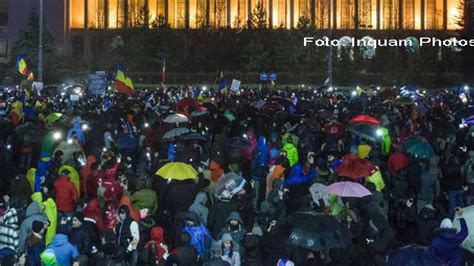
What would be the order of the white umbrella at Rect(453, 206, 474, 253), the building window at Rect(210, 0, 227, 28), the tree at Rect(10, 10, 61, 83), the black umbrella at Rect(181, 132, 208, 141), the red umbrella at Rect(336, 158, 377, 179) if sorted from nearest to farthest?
the white umbrella at Rect(453, 206, 474, 253), the red umbrella at Rect(336, 158, 377, 179), the black umbrella at Rect(181, 132, 208, 141), the tree at Rect(10, 10, 61, 83), the building window at Rect(210, 0, 227, 28)

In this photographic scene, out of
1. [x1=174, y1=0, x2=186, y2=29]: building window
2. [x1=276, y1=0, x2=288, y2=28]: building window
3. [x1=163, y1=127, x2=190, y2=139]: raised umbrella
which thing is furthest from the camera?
[x1=276, y1=0, x2=288, y2=28]: building window

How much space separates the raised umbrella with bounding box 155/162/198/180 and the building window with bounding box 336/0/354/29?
71218 mm

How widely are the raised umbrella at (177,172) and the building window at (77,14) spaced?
232ft

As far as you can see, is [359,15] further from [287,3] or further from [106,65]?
[106,65]

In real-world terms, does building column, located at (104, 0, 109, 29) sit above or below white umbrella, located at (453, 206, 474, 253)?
above

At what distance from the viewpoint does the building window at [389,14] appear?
272 feet

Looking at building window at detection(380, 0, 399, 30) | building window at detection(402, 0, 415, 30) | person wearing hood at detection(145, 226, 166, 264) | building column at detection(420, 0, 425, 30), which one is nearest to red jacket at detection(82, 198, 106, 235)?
person wearing hood at detection(145, 226, 166, 264)

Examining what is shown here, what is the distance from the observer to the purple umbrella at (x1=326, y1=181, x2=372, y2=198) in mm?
10320

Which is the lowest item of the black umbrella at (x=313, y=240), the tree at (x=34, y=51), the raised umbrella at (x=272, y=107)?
the black umbrella at (x=313, y=240)

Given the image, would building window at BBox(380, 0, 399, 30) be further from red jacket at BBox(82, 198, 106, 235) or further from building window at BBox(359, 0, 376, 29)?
red jacket at BBox(82, 198, 106, 235)

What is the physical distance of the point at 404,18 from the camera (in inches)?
3285

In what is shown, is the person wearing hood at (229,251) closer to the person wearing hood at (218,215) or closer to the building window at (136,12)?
the person wearing hood at (218,215)

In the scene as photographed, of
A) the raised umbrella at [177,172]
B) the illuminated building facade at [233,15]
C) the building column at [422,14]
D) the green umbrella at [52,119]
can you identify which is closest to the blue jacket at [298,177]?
the raised umbrella at [177,172]

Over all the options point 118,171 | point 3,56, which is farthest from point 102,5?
point 118,171
